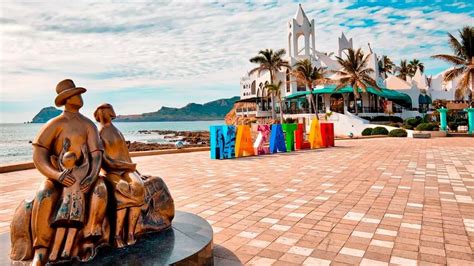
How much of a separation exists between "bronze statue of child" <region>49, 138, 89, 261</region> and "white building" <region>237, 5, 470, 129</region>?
4139cm

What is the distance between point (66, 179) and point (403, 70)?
73.7 meters

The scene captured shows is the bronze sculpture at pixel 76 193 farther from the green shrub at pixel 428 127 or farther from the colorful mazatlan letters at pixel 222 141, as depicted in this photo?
the green shrub at pixel 428 127

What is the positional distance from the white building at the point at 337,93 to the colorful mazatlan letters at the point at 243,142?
28333 millimetres

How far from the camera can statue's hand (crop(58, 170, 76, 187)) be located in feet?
9.70

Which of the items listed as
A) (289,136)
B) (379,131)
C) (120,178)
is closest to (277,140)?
(289,136)

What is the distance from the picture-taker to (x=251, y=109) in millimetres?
57625

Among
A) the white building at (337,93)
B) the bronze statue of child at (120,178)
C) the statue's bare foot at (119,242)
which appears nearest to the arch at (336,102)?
the white building at (337,93)

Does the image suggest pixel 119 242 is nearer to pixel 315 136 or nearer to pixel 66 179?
pixel 66 179

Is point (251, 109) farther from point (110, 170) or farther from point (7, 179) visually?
point (110, 170)

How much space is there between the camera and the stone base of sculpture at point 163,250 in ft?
10.0

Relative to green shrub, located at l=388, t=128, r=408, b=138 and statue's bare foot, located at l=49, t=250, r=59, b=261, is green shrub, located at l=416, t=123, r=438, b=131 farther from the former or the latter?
statue's bare foot, located at l=49, t=250, r=59, b=261

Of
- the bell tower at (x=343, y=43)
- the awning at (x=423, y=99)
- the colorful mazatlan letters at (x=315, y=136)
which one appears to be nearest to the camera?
the colorful mazatlan letters at (x=315, y=136)

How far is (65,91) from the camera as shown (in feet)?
10.5

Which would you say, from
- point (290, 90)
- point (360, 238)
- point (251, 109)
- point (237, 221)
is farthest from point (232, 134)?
point (251, 109)
